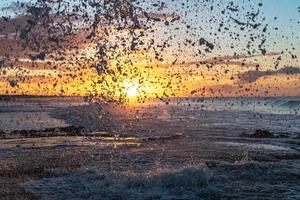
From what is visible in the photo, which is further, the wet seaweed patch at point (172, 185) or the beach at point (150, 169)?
the beach at point (150, 169)

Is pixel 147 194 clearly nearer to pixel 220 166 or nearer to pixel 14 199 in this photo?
pixel 14 199

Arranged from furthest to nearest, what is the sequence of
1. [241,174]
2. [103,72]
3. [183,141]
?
1. [183,141]
2. [103,72]
3. [241,174]

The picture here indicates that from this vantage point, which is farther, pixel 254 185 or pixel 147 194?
pixel 254 185

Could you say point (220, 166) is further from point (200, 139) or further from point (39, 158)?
point (200, 139)

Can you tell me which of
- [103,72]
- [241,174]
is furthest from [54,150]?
[241,174]

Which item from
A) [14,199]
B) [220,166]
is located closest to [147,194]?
[14,199]

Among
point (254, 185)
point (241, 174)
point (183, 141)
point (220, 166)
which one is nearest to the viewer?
point (254, 185)

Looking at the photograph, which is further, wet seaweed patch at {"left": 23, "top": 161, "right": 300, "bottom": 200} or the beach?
the beach

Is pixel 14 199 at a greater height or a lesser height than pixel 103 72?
lesser

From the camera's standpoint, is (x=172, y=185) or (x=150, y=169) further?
(x=150, y=169)
